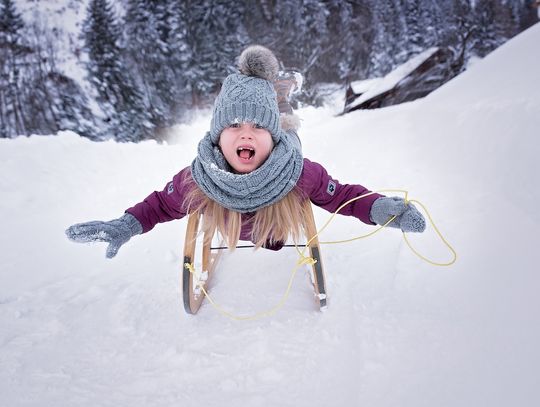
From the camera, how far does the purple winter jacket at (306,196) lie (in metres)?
1.67

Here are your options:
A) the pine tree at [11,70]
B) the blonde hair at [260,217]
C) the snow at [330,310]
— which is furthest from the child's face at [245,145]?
the pine tree at [11,70]

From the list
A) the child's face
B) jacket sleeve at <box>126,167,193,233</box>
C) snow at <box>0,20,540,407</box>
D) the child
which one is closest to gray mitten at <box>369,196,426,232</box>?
the child

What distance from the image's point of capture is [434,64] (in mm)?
10070

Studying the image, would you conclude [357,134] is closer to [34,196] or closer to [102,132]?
[34,196]

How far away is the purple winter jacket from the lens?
167 cm

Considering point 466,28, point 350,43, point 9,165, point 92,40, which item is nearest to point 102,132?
point 92,40

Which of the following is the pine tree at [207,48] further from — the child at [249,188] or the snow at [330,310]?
the child at [249,188]

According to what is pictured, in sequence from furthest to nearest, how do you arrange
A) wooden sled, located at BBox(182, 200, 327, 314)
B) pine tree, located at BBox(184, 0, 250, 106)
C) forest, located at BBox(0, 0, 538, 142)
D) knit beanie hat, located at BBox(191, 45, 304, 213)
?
pine tree, located at BBox(184, 0, 250, 106)
forest, located at BBox(0, 0, 538, 142)
wooden sled, located at BBox(182, 200, 327, 314)
knit beanie hat, located at BBox(191, 45, 304, 213)

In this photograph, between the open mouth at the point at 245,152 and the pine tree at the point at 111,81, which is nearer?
the open mouth at the point at 245,152

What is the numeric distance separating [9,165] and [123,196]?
1.34 metres

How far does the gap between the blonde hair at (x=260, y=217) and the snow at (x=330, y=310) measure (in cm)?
42

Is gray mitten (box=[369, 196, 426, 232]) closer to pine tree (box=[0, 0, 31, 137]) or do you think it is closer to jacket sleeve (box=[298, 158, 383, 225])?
jacket sleeve (box=[298, 158, 383, 225])

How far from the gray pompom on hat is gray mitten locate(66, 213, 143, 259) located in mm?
616

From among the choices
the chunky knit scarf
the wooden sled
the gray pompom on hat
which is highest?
the gray pompom on hat
